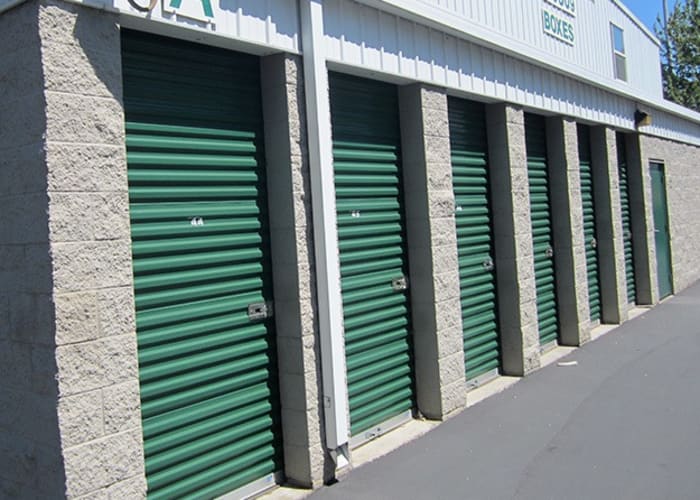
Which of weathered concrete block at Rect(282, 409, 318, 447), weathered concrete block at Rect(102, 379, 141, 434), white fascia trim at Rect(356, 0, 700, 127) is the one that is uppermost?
white fascia trim at Rect(356, 0, 700, 127)

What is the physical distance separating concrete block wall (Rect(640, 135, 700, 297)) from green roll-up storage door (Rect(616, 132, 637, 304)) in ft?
1.22

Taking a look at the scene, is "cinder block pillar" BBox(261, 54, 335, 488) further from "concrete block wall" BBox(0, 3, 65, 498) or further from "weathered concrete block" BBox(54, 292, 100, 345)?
"concrete block wall" BBox(0, 3, 65, 498)

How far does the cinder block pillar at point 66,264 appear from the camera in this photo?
3443 millimetres

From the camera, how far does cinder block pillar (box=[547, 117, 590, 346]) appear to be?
9.55m

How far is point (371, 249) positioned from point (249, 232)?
1.53 m

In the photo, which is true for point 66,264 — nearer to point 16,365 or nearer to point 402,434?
point 16,365

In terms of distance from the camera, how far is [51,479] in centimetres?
348

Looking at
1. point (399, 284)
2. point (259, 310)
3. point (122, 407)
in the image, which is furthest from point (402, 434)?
point (122, 407)

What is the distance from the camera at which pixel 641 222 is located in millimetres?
12664

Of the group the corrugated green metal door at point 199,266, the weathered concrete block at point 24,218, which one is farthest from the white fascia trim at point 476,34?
the weathered concrete block at point 24,218

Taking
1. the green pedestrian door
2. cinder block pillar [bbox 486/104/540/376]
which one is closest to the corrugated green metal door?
cinder block pillar [bbox 486/104/540/376]

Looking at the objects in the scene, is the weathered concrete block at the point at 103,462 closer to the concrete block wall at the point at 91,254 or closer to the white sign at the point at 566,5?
the concrete block wall at the point at 91,254

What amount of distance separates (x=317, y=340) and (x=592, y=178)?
7.83m

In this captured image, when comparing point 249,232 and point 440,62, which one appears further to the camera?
point 440,62
